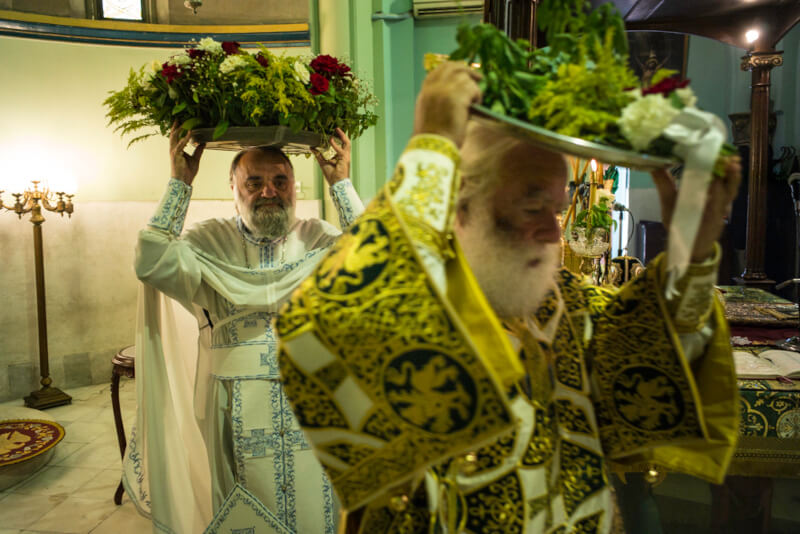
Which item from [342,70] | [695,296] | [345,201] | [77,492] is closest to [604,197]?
[345,201]

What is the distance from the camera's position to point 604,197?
3.37 metres

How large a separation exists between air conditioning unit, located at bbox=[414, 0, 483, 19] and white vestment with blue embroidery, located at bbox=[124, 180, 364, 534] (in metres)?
2.01

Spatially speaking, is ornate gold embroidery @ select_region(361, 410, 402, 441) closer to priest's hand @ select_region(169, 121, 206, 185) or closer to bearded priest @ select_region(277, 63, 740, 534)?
bearded priest @ select_region(277, 63, 740, 534)

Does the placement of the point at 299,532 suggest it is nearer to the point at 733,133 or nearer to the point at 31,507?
the point at 31,507

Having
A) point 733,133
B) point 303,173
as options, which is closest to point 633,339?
point 303,173

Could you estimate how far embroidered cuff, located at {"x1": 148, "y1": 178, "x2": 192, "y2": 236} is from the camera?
8.50 feet

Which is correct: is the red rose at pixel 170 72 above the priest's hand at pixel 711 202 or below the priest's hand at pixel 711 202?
above

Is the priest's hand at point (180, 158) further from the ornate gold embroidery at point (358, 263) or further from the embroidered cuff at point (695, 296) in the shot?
the embroidered cuff at point (695, 296)

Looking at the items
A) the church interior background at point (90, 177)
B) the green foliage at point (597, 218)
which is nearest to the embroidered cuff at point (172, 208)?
the green foliage at point (597, 218)

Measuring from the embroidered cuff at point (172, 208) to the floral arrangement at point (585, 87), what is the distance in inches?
74.9

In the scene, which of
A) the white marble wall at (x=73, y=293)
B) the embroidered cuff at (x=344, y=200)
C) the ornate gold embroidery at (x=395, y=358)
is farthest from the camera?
the white marble wall at (x=73, y=293)

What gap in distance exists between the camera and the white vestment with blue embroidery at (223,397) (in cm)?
265

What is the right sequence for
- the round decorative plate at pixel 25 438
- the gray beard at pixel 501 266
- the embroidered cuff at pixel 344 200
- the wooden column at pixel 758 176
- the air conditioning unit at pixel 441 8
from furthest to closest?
1. the wooden column at pixel 758 176
2. the round decorative plate at pixel 25 438
3. the air conditioning unit at pixel 441 8
4. the embroidered cuff at pixel 344 200
5. the gray beard at pixel 501 266

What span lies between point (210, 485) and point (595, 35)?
8.85 feet
